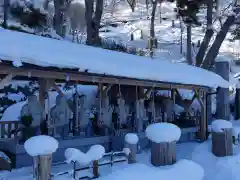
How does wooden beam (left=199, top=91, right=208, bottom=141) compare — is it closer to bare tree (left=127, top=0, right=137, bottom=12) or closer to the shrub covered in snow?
the shrub covered in snow

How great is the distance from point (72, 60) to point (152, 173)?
2916 millimetres

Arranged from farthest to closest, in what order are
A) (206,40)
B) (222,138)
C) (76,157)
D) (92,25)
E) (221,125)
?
(206,40)
(92,25)
(222,138)
(221,125)
(76,157)

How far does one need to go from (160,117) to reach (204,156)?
303 centimetres

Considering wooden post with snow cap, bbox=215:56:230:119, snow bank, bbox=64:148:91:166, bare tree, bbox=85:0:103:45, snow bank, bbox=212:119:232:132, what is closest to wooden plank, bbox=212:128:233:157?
snow bank, bbox=212:119:232:132

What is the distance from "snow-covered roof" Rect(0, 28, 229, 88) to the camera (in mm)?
6441

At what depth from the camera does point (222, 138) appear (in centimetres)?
968

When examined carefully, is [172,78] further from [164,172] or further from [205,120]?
[164,172]

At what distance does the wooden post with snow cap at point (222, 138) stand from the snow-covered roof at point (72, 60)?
1862 mm

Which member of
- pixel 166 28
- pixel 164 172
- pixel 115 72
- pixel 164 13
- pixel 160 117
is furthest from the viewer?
pixel 164 13

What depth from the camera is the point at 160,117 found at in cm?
1311

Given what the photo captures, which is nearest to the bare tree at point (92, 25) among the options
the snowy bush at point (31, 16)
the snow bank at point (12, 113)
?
the snow bank at point (12, 113)

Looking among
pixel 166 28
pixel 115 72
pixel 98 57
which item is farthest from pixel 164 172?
pixel 166 28

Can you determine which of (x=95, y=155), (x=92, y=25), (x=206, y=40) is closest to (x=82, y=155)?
(x=95, y=155)

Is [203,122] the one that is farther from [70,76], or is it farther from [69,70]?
[69,70]
